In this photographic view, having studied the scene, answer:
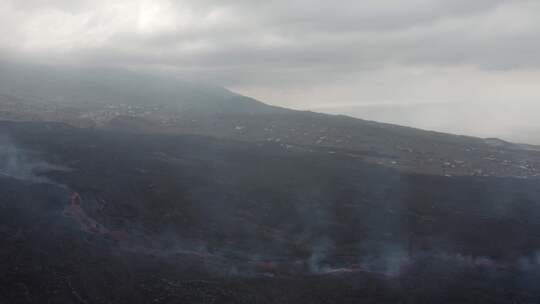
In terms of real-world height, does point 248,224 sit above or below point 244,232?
above

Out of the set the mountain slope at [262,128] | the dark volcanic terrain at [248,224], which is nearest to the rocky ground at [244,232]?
the dark volcanic terrain at [248,224]

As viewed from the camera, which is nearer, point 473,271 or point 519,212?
point 473,271

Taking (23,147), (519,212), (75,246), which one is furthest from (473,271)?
(23,147)

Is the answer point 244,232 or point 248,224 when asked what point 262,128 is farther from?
point 244,232

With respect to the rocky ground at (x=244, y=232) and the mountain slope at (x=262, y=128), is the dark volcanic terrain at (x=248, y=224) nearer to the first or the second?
the rocky ground at (x=244, y=232)

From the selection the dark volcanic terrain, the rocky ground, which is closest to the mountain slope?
the dark volcanic terrain

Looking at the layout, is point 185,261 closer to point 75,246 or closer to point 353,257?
point 75,246

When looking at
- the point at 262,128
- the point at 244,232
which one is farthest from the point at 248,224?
the point at 262,128

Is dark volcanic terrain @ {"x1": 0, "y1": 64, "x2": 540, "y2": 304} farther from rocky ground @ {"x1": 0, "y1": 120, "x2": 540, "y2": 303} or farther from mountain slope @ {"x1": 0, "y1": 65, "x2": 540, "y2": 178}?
mountain slope @ {"x1": 0, "y1": 65, "x2": 540, "y2": 178}
